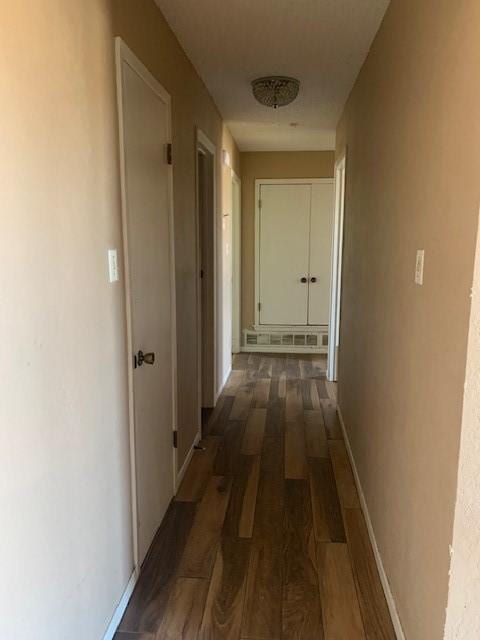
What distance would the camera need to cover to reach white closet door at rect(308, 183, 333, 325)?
5.67 metres

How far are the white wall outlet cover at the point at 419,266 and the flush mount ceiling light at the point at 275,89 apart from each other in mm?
Answer: 1967

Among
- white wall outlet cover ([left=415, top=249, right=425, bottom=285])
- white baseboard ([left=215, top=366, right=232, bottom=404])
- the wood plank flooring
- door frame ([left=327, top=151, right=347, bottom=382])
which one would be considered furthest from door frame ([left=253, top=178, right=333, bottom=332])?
white wall outlet cover ([left=415, top=249, right=425, bottom=285])

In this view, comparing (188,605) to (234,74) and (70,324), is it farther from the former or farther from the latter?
(234,74)

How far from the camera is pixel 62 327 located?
1.32m

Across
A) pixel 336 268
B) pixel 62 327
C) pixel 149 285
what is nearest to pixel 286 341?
pixel 336 268

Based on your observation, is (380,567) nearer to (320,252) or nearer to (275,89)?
(275,89)

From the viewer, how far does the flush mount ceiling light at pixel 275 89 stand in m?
3.01

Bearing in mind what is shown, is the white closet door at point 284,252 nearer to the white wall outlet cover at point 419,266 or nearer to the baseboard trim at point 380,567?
the baseboard trim at point 380,567

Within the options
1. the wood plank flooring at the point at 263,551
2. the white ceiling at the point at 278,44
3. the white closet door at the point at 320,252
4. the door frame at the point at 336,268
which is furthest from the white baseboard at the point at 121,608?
the white closet door at the point at 320,252

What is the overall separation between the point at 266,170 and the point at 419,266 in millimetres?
4499

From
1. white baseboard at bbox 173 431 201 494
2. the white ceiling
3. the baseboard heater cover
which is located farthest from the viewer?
the baseboard heater cover

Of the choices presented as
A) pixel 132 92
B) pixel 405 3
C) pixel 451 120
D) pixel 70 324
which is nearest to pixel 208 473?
pixel 70 324

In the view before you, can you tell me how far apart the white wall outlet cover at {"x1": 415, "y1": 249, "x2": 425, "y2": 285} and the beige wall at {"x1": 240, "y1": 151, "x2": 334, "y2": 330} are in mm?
4362

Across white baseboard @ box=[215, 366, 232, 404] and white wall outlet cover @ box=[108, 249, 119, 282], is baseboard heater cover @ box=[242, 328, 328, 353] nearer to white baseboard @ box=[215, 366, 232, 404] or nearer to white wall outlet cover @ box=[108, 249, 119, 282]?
white baseboard @ box=[215, 366, 232, 404]
